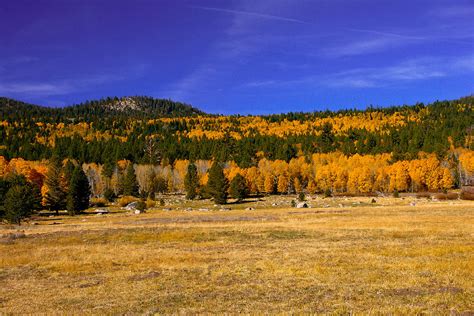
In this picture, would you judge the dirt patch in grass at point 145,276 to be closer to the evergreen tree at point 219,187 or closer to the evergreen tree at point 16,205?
the evergreen tree at point 16,205

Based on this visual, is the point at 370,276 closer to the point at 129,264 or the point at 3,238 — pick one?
the point at 129,264

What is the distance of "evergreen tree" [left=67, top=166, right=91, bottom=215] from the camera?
266 feet

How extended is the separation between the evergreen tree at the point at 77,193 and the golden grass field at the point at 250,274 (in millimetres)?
47822

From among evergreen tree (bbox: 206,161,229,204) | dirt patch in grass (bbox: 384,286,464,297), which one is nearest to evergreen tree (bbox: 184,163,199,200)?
evergreen tree (bbox: 206,161,229,204)

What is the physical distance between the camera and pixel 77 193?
83000 mm

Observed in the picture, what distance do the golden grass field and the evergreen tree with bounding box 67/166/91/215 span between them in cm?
4782

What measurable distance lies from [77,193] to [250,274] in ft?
234

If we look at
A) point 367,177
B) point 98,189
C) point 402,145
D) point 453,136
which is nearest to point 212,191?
point 367,177

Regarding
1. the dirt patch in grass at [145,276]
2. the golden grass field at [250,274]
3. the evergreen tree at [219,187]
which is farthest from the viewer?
the evergreen tree at [219,187]

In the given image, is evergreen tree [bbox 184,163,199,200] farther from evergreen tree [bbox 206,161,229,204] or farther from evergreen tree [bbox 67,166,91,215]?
evergreen tree [bbox 67,166,91,215]

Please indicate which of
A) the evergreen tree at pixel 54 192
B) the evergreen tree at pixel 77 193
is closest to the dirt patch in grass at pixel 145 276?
the evergreen tree at pixel 77 193

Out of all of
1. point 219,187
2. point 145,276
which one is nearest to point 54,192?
point 219,187

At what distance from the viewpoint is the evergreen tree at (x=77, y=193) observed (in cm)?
8094

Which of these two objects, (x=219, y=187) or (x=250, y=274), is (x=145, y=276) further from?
(x=219, y=187)
